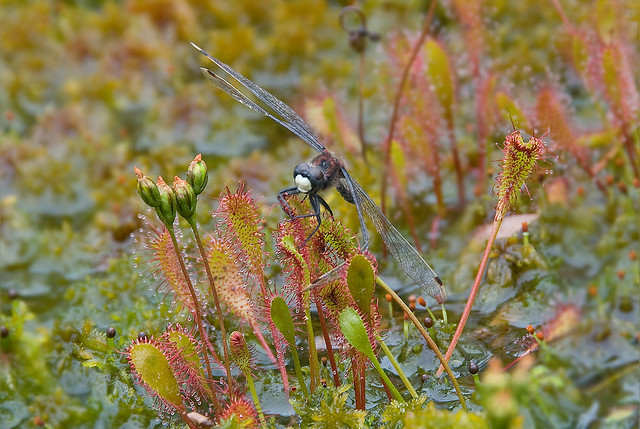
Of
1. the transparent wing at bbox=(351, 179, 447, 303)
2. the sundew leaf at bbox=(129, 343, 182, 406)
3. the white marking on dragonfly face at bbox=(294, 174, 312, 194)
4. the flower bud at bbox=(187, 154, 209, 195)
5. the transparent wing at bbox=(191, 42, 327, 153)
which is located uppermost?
the transparent wing at bbox=(191, 42, 327, 153)

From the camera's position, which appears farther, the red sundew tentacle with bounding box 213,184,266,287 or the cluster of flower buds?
the red sundew tentacle with bounding box 213,184,266,287

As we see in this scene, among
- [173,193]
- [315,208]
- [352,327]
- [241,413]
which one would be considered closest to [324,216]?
[315,208]

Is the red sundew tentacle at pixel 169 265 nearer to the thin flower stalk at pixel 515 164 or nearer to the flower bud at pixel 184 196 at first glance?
the flower bud at pixel 184 196

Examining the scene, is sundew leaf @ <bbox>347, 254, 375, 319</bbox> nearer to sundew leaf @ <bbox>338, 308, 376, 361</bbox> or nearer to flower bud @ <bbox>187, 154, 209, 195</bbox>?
sundew leaf @ <bbox>338, 308, 376, 361</bbox>

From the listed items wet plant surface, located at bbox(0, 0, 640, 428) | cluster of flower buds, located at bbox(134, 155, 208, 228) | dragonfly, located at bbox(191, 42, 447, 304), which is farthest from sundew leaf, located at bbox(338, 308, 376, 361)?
cluster of flower buds, located at bbox(134, 155, 208, 228)

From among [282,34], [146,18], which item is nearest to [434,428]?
[282,34]
